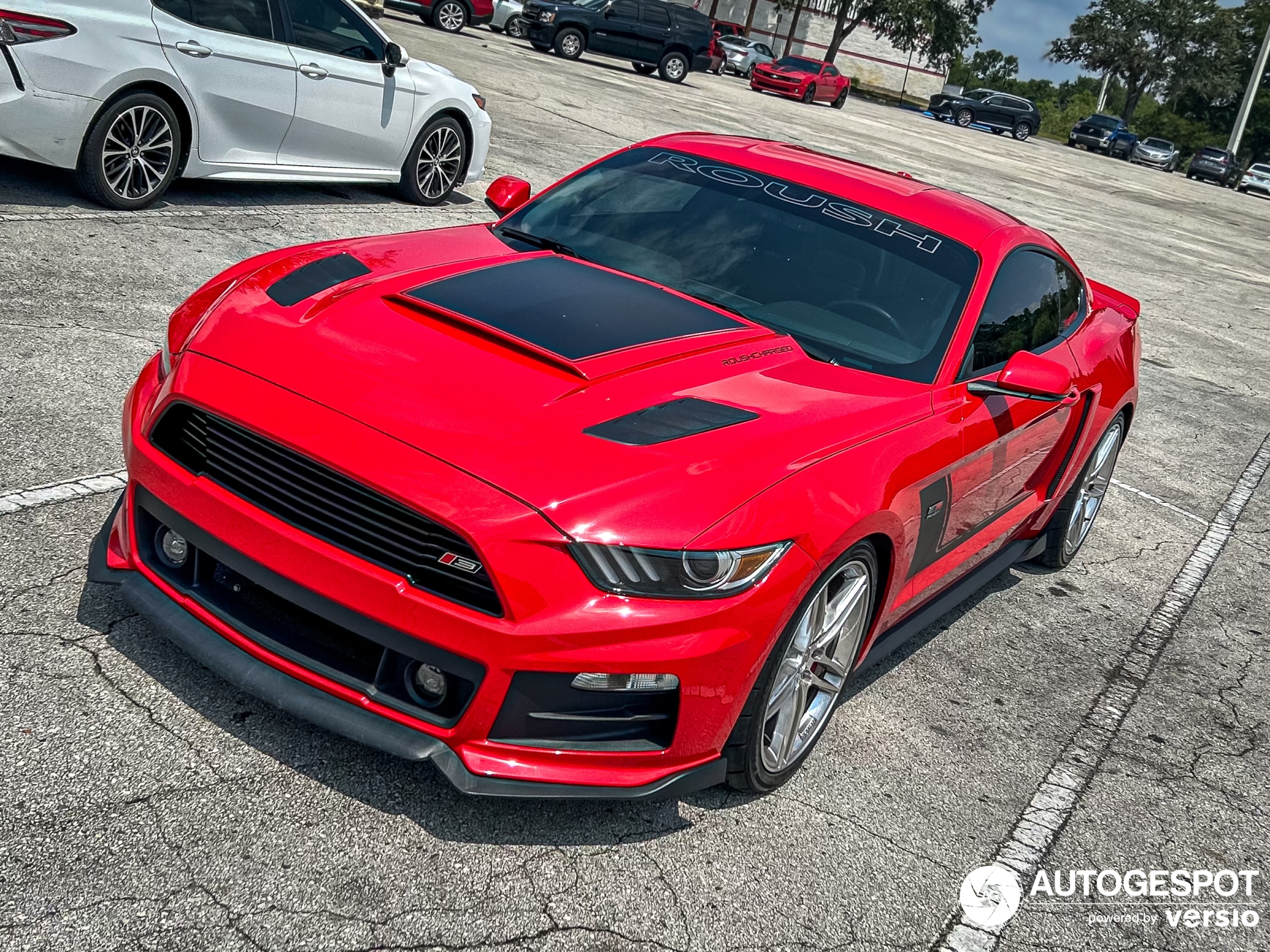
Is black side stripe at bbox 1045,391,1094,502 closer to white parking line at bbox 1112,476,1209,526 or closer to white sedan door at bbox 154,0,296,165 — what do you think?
white parking line at bbox 1112,476,1209,526

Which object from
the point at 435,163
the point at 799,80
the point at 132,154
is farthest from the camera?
the point at 799,80

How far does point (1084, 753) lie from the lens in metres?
4.41

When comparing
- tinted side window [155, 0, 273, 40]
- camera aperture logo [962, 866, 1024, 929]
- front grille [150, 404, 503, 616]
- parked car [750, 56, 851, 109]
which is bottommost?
camera aperture logo [962, 866, 1024, 929]

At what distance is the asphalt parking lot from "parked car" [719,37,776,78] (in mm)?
41558

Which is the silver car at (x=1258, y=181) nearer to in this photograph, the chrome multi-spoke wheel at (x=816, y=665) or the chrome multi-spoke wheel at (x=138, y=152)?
the chrome multi-spoke wheel at (x=138, y=152)

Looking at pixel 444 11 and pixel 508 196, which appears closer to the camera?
pixel 508 196

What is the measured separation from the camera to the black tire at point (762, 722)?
3.28m

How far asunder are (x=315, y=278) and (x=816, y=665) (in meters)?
1.91

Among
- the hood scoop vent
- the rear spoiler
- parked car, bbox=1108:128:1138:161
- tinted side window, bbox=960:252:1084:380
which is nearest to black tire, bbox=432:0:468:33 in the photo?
the rear spoiler

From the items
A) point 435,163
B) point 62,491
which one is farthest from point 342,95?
point 62,491

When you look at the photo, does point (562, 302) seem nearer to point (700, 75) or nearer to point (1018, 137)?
point (700, 75)

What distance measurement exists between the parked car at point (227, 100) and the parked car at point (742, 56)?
38.0 metres

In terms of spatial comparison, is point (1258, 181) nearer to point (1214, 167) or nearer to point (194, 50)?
point (1214, 167)

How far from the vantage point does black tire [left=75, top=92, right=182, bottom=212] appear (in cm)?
753
